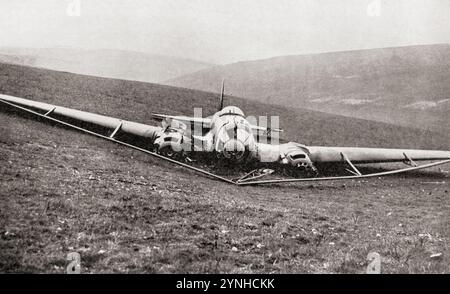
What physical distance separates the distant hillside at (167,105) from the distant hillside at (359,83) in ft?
40.3

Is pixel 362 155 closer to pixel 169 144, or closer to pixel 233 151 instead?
pixel 233 151

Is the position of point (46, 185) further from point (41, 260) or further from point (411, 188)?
point (411, 188)

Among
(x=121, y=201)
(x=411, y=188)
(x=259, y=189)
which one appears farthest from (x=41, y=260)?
(x=411, y=188)

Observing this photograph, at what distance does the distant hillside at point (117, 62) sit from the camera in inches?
3841

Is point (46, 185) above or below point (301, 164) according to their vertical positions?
below

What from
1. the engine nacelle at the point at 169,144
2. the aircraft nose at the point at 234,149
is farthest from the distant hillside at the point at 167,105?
the aircraft nose at the point at 234,149

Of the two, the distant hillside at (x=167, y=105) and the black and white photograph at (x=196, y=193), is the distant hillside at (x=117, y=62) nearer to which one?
the distant hillside at (x=167, y=105)

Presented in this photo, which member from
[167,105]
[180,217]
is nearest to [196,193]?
[180,217]

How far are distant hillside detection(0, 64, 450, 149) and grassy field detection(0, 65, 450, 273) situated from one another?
6.91 meters

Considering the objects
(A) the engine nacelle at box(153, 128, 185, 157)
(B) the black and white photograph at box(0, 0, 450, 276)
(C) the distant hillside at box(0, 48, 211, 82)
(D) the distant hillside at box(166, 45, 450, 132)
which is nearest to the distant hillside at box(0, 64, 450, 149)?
(B) the black and white photograph at box(0, 0, 450, 276)

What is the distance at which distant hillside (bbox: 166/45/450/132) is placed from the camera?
52.7 metres

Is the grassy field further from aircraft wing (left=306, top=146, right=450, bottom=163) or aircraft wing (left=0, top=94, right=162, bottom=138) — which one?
aircraft wing (left=306, top=146, right=450, bottom=163)

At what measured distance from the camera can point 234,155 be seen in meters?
15.6
